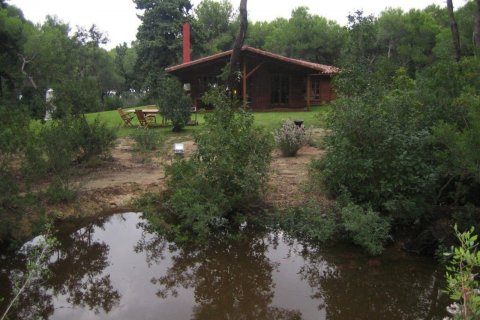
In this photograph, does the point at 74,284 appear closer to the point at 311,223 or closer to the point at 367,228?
the point at 311,223

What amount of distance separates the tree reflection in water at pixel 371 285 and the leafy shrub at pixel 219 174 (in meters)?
1.45

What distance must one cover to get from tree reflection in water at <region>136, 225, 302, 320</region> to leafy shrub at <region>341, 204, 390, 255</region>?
1159 mm

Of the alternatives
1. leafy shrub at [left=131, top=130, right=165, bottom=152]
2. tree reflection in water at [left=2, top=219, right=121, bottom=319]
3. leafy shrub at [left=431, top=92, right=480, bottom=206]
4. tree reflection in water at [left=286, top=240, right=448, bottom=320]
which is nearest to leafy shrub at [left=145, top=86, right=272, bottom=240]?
tree reflection in water at [left=2, top=219, right=121, bottom=319]

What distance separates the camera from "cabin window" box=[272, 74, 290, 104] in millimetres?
23703

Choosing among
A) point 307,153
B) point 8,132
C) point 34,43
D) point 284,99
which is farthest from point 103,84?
point 8,132

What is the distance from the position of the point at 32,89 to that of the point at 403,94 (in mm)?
15720

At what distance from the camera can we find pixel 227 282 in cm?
547

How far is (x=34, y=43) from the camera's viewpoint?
21547mm

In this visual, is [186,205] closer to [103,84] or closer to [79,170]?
[79,170]

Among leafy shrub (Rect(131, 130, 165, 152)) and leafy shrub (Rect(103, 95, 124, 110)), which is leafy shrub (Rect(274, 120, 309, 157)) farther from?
Answer: leafy shrub (Rect(103, 95, 124, 110))

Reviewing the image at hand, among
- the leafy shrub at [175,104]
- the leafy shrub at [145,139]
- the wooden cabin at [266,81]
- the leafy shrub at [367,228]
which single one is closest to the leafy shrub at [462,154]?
the leafy shrub at [367,228]

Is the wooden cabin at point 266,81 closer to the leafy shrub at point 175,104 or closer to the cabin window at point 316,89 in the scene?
the cabin window at point 316,89

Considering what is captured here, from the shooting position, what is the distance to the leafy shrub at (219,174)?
694 centimetres

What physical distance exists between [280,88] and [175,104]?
29.9ft
